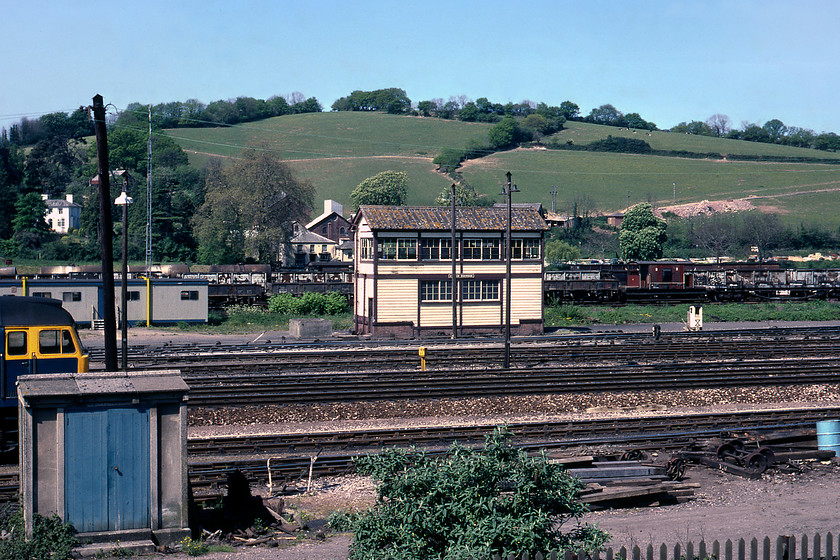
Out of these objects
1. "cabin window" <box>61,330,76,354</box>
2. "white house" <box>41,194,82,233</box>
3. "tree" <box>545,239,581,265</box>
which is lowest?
"cabin window" <box>61,330,76,354</box>

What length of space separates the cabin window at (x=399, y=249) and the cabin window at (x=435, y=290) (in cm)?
144

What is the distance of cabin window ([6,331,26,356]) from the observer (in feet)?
52.1

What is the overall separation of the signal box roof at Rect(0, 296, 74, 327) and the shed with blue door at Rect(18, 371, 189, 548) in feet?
19.4

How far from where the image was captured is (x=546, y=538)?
7.27 m

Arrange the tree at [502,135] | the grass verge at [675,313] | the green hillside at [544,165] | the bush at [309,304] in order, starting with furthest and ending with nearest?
the tree at [502,135], the green hillside at [544,165], the bush at [309,304], the grass verge at [675,313]

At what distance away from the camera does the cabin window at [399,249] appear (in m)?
36.3

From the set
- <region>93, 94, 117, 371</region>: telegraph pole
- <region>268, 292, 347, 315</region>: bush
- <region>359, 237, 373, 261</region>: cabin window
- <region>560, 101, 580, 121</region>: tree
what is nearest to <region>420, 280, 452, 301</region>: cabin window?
<region>359, 237, 373, 261</region>: cabin window

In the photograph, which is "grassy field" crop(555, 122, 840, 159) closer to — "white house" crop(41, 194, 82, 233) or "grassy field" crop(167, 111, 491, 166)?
"grassy field" crop(167, 111, 491, 166)

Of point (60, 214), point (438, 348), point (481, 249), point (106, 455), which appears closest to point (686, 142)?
point (60, 214)

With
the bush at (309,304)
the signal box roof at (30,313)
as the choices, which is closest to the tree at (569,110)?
the bush at (309,304)

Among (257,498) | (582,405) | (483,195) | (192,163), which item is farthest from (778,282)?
(192,163)

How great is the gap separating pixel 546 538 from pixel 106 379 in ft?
22.3

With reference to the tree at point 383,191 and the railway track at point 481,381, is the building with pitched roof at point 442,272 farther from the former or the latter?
the tree at point 383,191

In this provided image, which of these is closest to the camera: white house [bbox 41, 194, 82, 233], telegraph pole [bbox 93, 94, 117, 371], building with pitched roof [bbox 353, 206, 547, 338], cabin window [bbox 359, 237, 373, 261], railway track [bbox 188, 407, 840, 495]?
railway track [bbox 188, 407, 840, 495]
